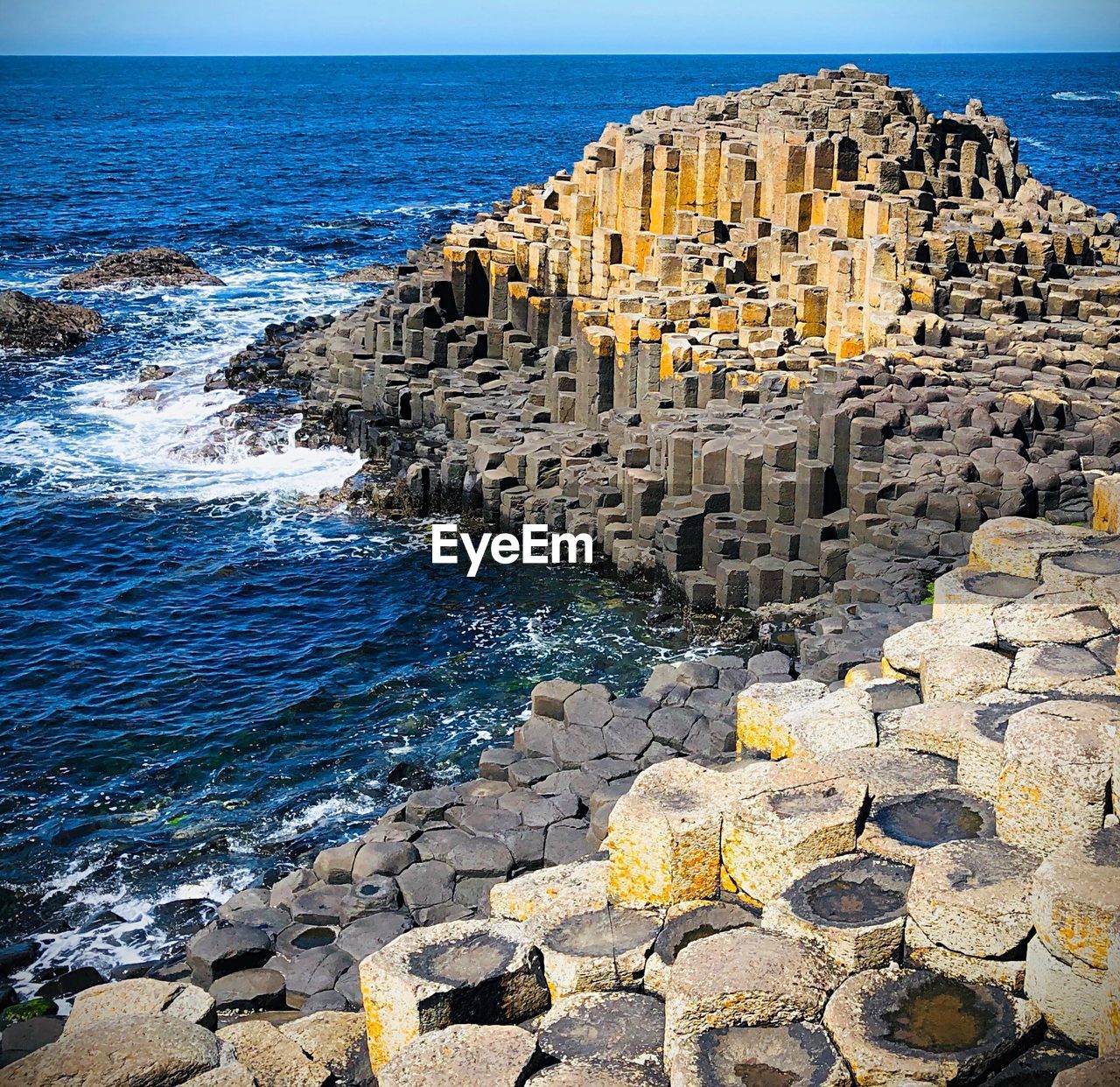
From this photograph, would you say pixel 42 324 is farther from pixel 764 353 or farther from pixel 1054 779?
pixel 1054 779

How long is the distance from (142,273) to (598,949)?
48.7 metres

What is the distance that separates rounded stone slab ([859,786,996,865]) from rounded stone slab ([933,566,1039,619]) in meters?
4.13

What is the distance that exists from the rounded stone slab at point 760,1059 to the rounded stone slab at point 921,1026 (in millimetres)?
141

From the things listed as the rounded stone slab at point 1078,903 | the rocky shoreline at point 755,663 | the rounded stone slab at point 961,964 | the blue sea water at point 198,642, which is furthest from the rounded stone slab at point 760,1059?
the blue sea water at point 198,642

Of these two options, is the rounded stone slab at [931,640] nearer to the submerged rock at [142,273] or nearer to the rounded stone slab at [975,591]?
the rounded stone slab at [975,591]

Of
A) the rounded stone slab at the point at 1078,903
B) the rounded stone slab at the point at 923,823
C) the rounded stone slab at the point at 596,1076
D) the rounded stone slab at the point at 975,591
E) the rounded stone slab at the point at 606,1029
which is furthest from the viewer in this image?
the rounded stone slab at the point at 975,591

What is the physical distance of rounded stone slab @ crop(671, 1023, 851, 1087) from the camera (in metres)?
8.55

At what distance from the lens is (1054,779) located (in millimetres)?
9812

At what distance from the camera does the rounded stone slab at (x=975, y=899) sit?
9.15m

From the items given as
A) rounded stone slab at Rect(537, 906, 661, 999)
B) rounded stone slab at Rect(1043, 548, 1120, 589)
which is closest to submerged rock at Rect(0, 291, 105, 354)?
rounded stone slab at Rect(1043, 548, 1120, 589)

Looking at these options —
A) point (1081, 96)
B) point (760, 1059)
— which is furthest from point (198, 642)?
point (1081, 96)

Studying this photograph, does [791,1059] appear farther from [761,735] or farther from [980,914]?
[761,735]

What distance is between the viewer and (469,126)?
135 m

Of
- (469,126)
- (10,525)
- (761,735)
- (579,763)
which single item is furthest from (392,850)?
(469,126)
